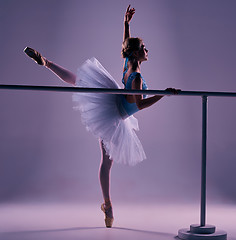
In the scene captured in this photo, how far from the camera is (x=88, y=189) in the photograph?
4176 mm

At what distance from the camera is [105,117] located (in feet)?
10.3

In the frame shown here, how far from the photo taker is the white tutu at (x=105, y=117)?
3.09 metres

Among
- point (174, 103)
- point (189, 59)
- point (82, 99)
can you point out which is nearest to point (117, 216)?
point (82, 99)

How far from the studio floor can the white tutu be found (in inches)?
17.8

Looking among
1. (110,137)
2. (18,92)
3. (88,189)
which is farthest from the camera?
(18,92)

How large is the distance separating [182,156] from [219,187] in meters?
0.41

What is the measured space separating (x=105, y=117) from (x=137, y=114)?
144 centimetres

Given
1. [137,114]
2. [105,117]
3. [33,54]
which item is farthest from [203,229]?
[137,114]

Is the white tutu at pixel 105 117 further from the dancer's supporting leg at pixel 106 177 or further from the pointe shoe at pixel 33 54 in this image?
the pointe shoe at pixel 33 54

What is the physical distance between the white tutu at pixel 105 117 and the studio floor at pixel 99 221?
453 millimetres

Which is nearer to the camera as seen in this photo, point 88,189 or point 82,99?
point 82,99

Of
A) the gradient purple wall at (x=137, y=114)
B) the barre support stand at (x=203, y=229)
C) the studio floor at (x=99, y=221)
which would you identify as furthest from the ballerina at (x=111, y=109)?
the gradient purple wall at (x=137, y=114)

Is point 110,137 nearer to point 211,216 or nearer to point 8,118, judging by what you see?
point 211,216

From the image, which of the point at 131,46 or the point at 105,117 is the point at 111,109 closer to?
the point at 105,117
